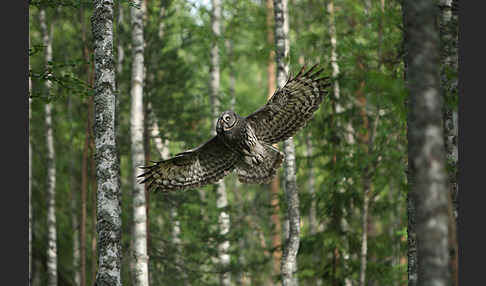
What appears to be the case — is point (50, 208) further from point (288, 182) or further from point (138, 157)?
point (288, 182)

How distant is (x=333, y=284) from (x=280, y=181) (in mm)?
9793

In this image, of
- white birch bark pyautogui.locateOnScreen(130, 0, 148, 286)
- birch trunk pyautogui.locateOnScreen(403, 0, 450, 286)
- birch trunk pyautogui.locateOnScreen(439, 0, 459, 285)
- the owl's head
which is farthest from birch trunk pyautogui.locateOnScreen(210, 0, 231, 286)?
birch trunk pyautogui.locateOnScreen(403, 0, 450, 286)

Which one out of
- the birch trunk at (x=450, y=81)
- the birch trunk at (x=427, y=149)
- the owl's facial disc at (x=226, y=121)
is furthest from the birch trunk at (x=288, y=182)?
the birch trunk at (x=427, y=149)

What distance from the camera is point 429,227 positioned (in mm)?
4148

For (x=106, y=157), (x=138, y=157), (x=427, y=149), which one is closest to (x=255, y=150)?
(x=106, y=157)

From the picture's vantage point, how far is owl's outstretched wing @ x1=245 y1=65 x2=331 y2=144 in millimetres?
8969

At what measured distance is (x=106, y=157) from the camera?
7348 mm

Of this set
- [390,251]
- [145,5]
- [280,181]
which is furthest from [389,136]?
[280,181]

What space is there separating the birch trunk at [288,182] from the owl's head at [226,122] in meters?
2.90

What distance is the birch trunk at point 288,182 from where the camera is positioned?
35.4 feet

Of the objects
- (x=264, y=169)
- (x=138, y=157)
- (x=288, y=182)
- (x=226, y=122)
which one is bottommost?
(x=288, y=182)

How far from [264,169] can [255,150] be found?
0.51m

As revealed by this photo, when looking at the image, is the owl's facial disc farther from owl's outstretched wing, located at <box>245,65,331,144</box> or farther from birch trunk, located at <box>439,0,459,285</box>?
birch trunk, located at <box>439,0,459,285</box>

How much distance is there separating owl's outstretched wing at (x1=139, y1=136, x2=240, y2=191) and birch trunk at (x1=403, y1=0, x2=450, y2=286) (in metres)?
4.64
